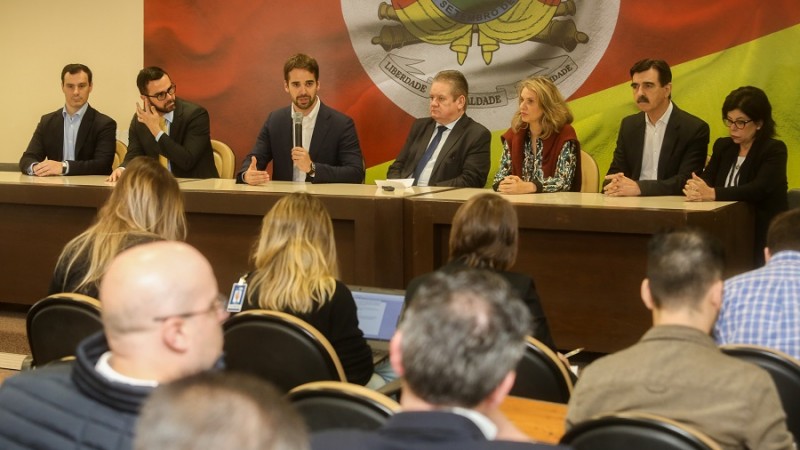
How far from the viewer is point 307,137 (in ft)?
19.4

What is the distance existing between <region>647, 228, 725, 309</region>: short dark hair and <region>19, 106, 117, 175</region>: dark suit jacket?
466 centimetres

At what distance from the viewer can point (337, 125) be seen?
5.88 metres

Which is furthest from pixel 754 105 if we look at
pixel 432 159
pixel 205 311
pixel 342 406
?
pixel 205 311

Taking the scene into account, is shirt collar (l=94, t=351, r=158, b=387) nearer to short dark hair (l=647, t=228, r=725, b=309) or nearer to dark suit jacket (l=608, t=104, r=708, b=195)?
short dark hair (l=647, t=228, r=725, b=309)

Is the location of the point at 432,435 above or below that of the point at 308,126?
below

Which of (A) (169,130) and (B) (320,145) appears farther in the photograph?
(A) (169,130)

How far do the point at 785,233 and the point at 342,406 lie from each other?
1.48m

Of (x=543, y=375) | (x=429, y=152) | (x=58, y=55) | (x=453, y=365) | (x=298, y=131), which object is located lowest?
(x=543, y=375)

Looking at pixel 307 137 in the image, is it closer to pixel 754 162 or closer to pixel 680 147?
pixel 680 147

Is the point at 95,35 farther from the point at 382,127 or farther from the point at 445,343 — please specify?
the point at 445,343

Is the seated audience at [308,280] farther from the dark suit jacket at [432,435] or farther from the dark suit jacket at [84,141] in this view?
the dark suit jacket at [84,141]

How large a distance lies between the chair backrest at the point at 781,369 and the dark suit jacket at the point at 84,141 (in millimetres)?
4772

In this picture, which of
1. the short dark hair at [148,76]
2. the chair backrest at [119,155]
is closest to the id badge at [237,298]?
the short dark hair at [148,76]

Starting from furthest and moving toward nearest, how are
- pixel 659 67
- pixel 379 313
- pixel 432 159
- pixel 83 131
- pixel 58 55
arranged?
pixel 58 55 → pixel 83 131 → pixel 432 159 → pixel 659 67 → pixel 379 313
